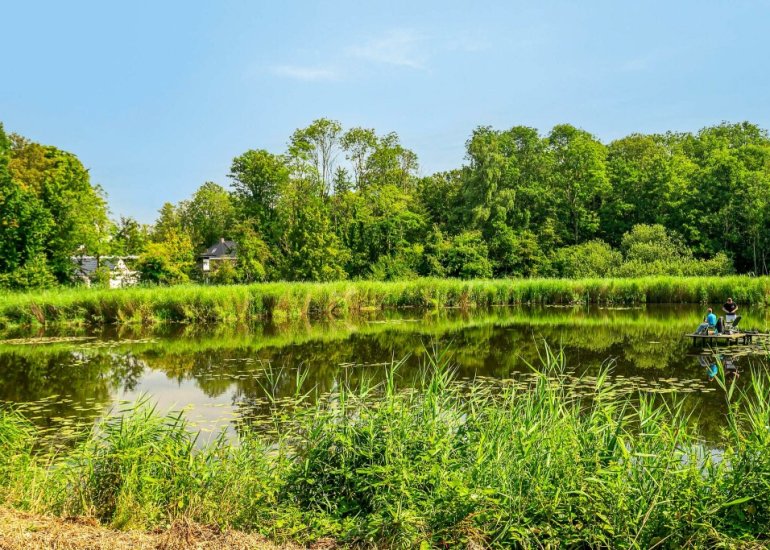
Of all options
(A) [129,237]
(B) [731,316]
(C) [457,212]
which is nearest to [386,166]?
(C) [457,212]

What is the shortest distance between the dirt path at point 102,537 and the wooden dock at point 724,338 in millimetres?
15262

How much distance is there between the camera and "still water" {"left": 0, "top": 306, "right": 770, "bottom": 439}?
32.0 ft

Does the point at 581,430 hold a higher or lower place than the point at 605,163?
lower

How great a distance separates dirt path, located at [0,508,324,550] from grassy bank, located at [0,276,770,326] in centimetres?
2219

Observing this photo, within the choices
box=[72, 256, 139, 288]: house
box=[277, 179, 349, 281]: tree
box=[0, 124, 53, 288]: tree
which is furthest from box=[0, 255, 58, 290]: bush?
box=[277, 179, 349, 281]: tree

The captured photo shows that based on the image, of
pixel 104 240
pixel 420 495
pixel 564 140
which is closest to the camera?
pixel 420 495

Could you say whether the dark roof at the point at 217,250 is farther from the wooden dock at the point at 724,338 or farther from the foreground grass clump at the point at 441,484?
the foreground grass clump at the point at 441,484

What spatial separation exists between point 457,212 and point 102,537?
1847 inches

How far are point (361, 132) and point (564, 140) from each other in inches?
817

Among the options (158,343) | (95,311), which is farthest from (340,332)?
(95,311)

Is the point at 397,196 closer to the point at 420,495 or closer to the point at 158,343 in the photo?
the point at 158,343

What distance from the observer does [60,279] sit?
32.9 metres

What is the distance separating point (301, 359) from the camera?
14.4m

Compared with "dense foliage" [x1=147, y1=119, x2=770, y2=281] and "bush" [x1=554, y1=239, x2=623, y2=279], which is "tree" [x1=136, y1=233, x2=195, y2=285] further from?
"bush" [x1=554, y1=239, x2=623, y2=279]
